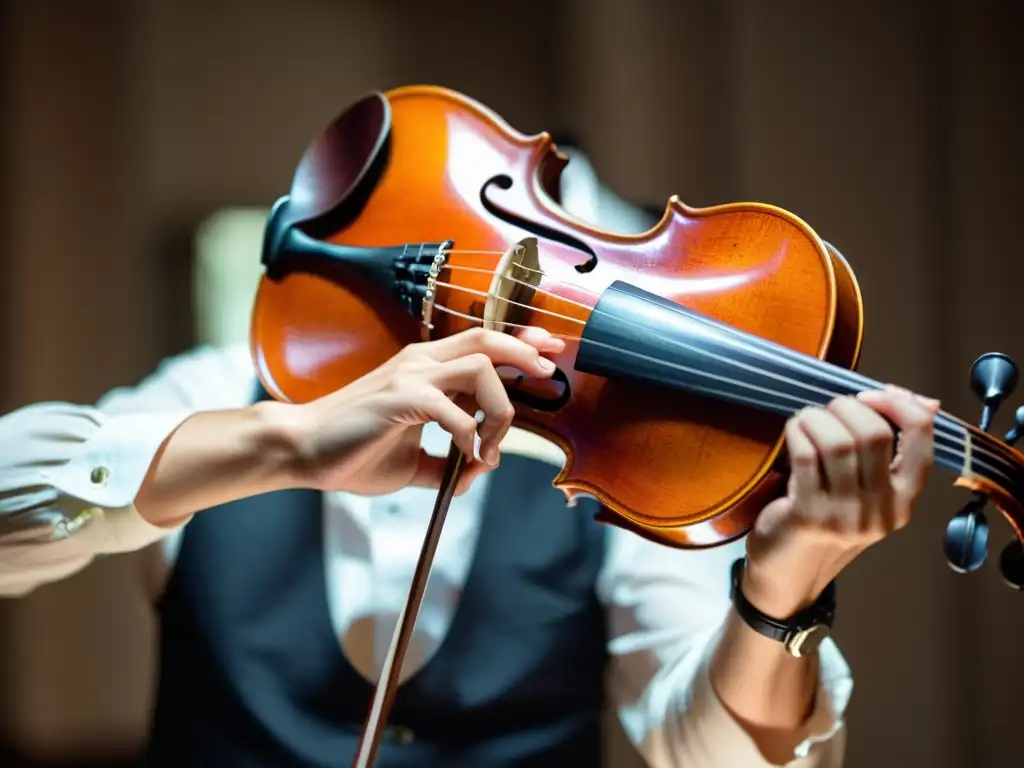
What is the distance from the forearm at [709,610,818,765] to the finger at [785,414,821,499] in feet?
0.49

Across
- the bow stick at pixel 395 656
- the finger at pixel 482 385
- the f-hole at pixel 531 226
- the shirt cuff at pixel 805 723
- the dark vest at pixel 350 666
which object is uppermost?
the f-hole at pixel 531 226

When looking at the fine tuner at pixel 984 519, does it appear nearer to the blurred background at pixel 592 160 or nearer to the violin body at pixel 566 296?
the violin body at pixel 566 296

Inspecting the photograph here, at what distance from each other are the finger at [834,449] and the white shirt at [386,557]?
0.81 ft

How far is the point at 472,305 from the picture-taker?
665 millimetres

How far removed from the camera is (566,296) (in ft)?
2.10

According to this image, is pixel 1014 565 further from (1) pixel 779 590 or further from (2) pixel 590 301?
(2) pixel 590 301

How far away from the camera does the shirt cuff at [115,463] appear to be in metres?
0.71

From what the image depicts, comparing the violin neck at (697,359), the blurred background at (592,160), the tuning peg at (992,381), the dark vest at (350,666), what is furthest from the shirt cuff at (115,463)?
the blurred background at (592,160)

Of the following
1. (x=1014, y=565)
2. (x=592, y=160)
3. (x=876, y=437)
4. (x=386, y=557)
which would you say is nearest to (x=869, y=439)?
(x=876, y=437)

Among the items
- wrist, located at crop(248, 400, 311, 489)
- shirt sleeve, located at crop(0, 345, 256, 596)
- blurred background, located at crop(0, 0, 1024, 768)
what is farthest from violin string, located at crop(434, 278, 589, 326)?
blurred background, located at crop(0, 0, 1024, 768)

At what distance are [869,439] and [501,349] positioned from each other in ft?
0.69

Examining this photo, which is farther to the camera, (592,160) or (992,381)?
(592,160)

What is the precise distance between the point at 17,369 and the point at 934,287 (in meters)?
1.37

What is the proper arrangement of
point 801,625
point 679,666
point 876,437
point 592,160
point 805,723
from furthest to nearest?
A: point 592,160 < point 679,666 < point 805,723 < point 801,625 < point 876,437
